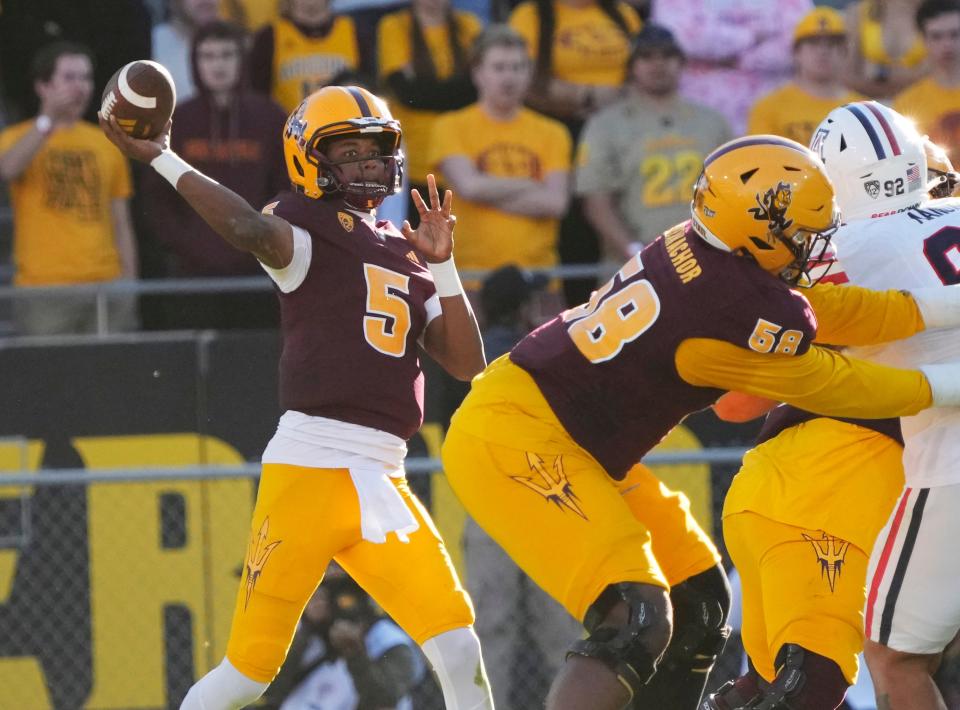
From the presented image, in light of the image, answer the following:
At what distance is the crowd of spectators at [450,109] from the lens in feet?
27.5

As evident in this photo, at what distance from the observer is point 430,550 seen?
5094 millimetres

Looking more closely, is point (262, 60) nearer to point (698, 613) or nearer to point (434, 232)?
point (434, 232)

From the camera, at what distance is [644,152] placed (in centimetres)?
838

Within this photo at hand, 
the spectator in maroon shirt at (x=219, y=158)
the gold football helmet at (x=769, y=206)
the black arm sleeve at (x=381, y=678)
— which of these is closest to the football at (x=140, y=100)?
the gold football helmet at (x=769, y=206)

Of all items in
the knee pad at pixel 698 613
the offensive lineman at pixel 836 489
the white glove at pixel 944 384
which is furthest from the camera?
the knee pad at pixel 698 613

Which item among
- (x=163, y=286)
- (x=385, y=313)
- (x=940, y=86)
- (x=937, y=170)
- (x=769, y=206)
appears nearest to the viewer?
(x=769, y=206)

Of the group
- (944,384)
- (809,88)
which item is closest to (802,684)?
(944,384)

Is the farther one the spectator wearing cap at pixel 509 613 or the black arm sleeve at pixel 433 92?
the black arm sleeve at pixel 433 92

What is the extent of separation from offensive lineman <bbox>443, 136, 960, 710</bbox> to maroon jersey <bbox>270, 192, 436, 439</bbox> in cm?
38

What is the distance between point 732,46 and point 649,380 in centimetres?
447

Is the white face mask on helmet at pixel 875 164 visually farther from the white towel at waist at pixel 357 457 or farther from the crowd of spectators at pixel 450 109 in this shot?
the crowd of spectators at pixel 450 109

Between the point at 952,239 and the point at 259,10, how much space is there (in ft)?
16.2

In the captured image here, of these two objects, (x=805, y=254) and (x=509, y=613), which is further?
(x=509, y=613)

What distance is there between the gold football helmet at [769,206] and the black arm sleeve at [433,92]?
4.00 metres
